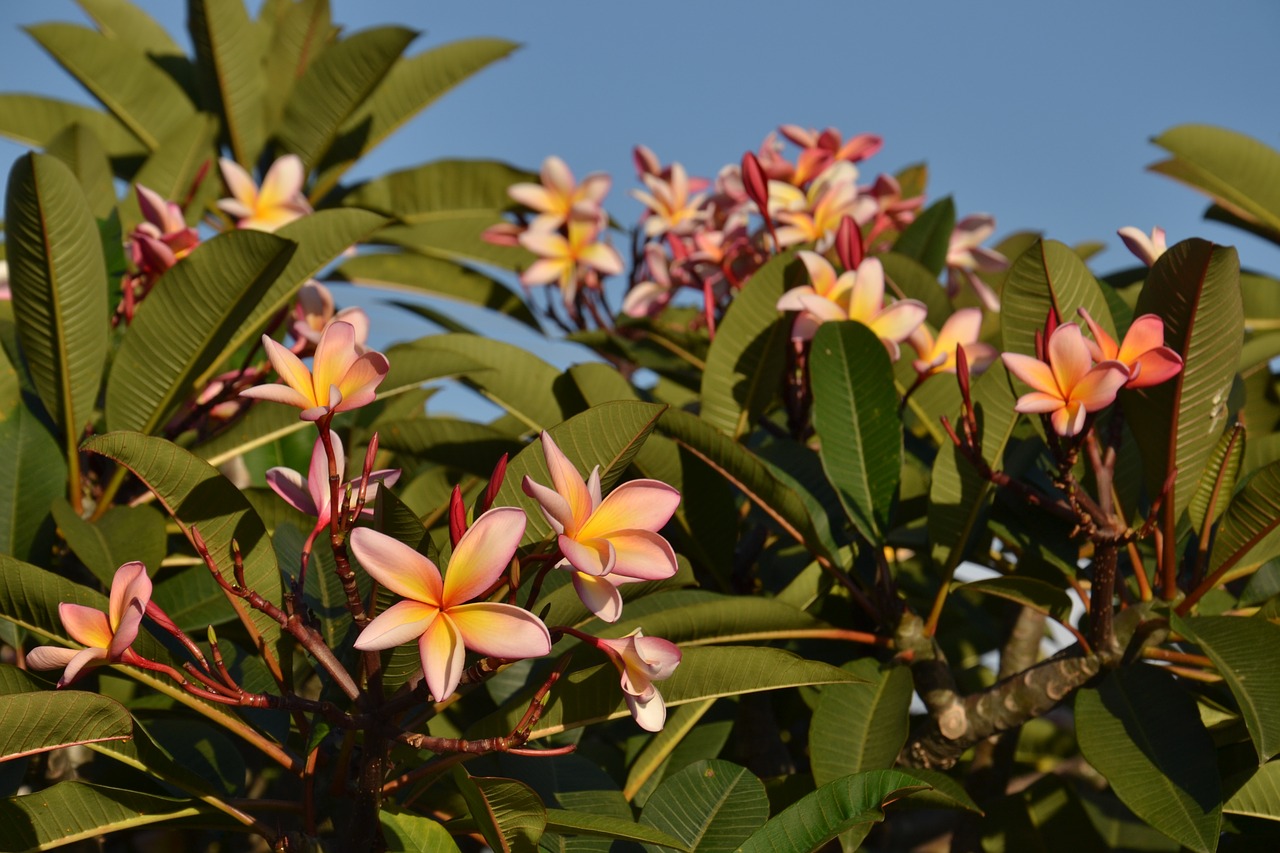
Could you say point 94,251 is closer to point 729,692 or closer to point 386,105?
point 729,692

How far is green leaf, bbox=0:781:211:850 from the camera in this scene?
1.09 m

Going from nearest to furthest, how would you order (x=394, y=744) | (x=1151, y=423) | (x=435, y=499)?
(x=394, y=744) → (x=1151, y=423) → (x=435, y=499)

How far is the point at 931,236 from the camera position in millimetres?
2219

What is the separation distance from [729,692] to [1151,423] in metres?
0.63

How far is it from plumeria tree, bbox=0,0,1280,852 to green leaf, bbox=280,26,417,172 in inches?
18.6

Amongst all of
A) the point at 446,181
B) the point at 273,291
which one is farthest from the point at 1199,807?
the point at 446,181

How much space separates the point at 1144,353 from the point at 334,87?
2.23 m

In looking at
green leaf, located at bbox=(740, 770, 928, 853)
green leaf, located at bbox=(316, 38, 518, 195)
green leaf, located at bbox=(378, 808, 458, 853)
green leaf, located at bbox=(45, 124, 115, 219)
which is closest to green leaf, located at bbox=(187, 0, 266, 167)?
green leaf, located at bbox=(316, 38, 518, 195)

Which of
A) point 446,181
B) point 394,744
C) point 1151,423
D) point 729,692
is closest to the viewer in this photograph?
point 394,744

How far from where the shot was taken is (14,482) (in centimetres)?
160

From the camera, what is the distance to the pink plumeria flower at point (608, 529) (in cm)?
89

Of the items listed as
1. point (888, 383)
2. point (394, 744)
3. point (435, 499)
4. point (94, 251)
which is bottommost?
point (435, 499)

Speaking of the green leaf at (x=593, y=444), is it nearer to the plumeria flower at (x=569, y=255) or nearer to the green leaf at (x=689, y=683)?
the green leaf at (x=689, y=683)

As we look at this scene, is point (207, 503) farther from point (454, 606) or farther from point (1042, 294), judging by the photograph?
point (1042, 294)
